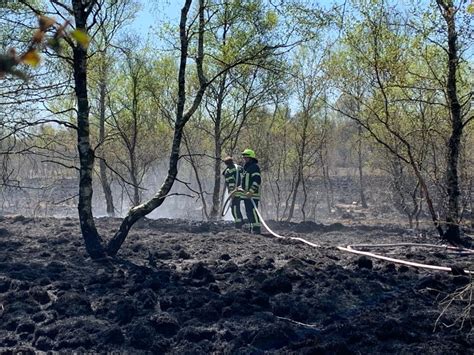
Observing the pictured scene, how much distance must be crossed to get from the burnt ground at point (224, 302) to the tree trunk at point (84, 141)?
1.16ft

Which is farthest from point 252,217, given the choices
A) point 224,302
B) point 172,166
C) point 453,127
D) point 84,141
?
point 224,302

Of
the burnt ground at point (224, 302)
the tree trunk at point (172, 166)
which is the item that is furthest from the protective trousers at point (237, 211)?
the tree trunk at point (172, 166)

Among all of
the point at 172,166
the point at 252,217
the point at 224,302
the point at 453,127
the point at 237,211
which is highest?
the point at 453,127

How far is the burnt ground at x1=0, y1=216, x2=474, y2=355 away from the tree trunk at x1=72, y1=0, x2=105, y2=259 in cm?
35

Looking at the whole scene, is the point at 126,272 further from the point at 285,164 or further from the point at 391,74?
the point at 285,164

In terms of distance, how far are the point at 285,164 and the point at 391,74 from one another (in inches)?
692

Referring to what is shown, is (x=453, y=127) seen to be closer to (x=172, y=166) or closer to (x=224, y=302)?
(x=172, y=166)

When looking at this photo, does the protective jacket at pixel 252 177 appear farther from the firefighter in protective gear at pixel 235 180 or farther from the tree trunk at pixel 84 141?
the tree trunk at pixel 84 141

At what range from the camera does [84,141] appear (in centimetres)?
827

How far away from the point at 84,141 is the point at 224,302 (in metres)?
3.69

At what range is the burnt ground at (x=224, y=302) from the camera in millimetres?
5016

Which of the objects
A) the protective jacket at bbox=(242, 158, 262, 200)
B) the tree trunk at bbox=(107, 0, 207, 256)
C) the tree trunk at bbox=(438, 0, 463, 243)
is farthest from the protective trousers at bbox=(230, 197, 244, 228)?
the tree trunk at bbox=(107, 0, 207, 256)

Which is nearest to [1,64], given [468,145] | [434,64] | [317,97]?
[434,64]

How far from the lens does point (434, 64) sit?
12430mm
